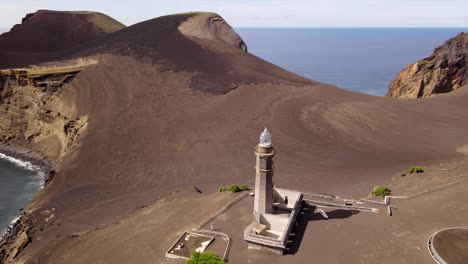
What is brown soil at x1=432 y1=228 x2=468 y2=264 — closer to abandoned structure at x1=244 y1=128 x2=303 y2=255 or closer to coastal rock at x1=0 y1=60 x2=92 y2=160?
abandoned structure at x1=244 y1=128 x2=303 y2=255

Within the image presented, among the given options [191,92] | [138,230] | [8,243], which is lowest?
[8,243]

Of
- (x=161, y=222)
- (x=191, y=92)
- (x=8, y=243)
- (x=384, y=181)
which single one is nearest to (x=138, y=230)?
(x=161, y=222)

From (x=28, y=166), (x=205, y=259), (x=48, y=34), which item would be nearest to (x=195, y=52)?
(x=28, y=166)

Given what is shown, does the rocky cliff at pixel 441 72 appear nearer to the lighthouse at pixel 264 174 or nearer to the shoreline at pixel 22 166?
the lighthouse at pixel 264 174

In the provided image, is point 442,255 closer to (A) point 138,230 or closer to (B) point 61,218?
(A) point 138,230

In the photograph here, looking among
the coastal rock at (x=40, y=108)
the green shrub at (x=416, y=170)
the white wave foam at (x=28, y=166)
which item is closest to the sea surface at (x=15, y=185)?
the white wave foam at (x=28, y=166)

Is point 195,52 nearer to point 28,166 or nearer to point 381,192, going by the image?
point 28,166
